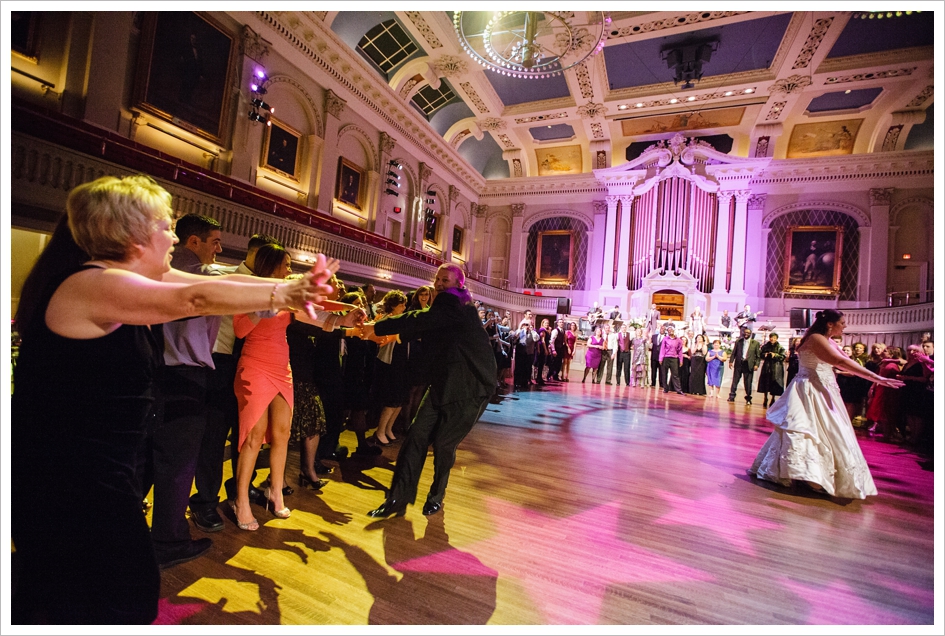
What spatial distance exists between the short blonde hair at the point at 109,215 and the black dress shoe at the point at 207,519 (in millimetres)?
1683

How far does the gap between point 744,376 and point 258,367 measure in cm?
942

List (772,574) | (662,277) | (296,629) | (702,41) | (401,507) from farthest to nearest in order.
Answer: (662,277) → (702,41) → (401,507) → (772,574) → (296,629)

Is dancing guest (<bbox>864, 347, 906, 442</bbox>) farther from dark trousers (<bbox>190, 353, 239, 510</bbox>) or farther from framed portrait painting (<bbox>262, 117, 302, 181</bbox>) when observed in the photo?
framed portrait painting (<bbox>262, 117, 302, 181</bbox>)

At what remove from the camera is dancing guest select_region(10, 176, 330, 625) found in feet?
2.99

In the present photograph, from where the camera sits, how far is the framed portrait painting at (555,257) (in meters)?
17.5

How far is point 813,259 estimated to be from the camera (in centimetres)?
1425

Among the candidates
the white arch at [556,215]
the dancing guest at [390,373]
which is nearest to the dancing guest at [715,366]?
the dancing guest at [390,373]

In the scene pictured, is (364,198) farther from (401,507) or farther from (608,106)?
(401,507)

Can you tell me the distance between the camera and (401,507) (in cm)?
243

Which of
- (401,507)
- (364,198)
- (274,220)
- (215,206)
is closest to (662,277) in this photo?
(364,198)

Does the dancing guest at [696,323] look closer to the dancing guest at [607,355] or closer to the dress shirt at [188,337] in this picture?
the dancing guest at [607,355]

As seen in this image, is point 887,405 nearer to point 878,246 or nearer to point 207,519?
point 207,519

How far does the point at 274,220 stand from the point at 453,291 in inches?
278

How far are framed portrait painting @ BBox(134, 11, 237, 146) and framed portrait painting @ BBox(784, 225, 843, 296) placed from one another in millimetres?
16944
